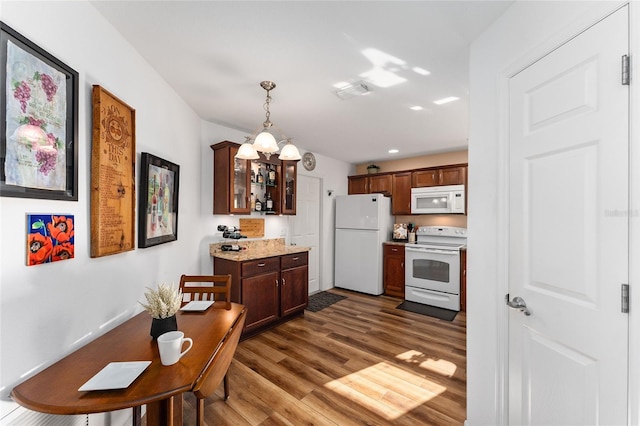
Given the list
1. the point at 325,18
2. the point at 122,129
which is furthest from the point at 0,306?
the point at 325,18

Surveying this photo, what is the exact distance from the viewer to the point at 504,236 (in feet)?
4.74

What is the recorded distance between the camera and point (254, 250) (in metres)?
3.69

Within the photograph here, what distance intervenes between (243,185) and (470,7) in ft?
9.01

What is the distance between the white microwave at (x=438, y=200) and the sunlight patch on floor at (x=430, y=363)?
2436mm

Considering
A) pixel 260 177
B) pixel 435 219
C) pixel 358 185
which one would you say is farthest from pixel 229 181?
pixel 435 219

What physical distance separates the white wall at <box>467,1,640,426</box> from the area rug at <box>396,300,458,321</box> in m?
2.21

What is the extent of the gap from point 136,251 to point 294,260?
2.08m

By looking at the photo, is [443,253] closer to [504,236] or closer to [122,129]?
[504,236]

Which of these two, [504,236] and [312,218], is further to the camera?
[312,218]

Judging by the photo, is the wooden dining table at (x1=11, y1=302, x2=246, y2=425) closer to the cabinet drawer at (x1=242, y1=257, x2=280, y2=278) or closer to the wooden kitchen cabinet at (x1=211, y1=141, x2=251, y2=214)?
the cabinet drawer at (x1=242, y1=257, x2=280, y2=278)

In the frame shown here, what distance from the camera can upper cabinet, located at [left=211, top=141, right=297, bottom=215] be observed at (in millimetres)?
3143

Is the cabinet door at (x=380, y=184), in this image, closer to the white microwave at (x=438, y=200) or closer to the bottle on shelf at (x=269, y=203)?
the white microwave at (x=438, y=200)

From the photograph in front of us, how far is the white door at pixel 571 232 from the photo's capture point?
947 millimetres

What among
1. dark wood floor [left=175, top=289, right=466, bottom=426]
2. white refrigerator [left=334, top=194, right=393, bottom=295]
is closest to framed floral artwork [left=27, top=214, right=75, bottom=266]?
dark wood floor [left=175, top=289, right=466, bottom=426]
